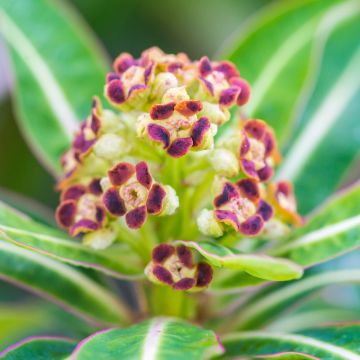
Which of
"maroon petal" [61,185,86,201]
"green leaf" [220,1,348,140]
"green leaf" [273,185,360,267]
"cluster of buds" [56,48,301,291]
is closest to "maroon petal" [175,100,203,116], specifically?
"cluster of buds" [56,48,301,291]

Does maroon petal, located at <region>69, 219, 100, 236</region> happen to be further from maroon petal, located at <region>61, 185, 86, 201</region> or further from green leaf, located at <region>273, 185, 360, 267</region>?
green leaf, located at <region>273, 185, 360, 267</region>

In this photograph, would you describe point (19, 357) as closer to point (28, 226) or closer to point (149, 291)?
point (28, 226)

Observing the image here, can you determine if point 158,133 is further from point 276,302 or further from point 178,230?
point 276,302

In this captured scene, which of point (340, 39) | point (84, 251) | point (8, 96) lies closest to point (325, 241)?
point (84, 251)

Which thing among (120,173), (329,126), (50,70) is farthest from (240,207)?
(50,70)

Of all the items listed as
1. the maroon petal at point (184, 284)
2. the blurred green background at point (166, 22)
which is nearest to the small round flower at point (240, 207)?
the maroon petal at point (184, 284)

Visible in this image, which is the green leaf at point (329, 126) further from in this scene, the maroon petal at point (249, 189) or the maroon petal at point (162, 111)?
the maroon petal at point (162, 111)

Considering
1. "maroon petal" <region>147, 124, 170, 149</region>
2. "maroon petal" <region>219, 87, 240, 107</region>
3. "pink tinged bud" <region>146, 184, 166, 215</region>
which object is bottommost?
"pink tinged bud" <region>146, 184, 166, 215</region>
